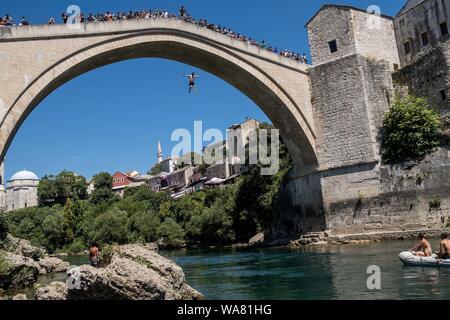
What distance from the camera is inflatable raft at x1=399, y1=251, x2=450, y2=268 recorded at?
9.78 meters

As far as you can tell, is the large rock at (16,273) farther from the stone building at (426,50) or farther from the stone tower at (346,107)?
the stone building at (426,50)

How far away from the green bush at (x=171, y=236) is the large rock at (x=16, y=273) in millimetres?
20473

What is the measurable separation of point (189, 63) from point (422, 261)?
1278 cm

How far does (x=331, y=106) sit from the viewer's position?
2019cm

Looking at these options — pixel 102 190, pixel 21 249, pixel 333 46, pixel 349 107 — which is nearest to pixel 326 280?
pixel 349 107

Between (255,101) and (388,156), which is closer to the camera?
(388,156)

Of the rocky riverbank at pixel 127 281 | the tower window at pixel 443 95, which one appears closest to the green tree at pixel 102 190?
the tower window at pixel 443 95

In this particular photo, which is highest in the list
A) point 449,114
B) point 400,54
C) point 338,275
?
point 400,54

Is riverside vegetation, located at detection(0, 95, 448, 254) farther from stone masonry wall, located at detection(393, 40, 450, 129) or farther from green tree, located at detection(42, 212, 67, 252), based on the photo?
stone masonry wall, located at detection(393, 40, 450, 129)

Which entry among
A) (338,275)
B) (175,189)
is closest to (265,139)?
(338,275)

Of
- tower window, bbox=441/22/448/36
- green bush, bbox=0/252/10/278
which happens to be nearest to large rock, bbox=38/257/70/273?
green bush, bbox=0/252/10/278

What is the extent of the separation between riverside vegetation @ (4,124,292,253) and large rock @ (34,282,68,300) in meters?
9.38
